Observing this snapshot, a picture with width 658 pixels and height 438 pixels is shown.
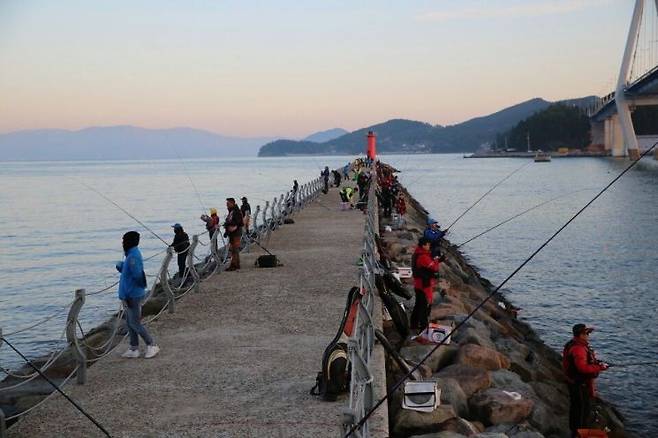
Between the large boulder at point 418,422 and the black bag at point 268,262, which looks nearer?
the large boulder at point 418,422

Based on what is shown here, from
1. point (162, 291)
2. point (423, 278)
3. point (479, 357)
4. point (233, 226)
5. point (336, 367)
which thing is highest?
point (233, 226)

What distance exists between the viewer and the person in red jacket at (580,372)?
790cm

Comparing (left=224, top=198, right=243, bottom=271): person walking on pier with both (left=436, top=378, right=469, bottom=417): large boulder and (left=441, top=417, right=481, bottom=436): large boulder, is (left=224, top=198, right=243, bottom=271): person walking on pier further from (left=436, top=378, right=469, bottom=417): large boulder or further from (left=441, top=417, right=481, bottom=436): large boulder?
(left=441, top=417, right=481, bottom=436): large boulder

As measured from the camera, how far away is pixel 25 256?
32438 mm

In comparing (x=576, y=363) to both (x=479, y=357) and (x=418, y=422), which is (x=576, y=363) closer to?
(x=479, y=357)

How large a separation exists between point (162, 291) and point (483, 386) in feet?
28.6

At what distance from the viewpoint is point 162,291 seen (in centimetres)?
1531

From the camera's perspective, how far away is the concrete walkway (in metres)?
6.02

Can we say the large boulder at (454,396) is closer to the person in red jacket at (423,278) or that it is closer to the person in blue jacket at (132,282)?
the person in red jacket at (423,278)

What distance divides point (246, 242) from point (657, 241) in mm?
21840

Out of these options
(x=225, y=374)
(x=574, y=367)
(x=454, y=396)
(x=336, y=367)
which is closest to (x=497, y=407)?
(x=454, y=396)

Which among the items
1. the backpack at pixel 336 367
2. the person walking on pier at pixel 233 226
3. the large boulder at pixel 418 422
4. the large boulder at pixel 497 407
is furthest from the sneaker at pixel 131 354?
the person walking on pier at pixel 233 226

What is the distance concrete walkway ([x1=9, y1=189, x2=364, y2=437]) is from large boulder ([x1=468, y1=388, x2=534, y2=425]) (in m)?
1.78

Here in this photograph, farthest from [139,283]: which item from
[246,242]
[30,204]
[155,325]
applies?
[30,204]
